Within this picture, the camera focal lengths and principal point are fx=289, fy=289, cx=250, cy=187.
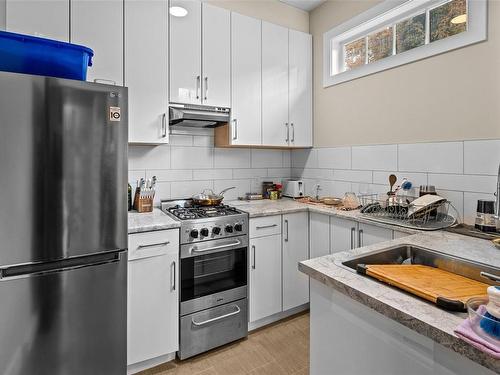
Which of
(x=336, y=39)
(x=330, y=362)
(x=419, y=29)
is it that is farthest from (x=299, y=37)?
(x=330, y=362)

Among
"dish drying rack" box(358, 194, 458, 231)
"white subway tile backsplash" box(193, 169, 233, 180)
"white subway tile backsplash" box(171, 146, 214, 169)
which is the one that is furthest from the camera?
"white subway tile backsplash" box(193, 169, 233, 180)

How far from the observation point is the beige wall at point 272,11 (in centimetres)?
266

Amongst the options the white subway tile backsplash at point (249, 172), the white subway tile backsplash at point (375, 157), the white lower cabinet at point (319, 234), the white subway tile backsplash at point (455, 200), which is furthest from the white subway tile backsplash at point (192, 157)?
the white subway tile backsplash at point (455, 200)

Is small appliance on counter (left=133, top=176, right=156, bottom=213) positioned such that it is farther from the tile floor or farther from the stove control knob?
the tile floor

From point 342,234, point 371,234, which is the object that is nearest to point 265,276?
point 342,234

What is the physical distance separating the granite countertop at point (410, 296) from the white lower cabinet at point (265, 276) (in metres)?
1.11

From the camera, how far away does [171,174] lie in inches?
101

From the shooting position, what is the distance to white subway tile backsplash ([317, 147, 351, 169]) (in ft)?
8.85

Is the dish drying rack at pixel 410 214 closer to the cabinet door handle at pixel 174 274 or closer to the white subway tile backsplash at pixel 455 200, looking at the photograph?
the white subway tile backsplash at pixel 455 200

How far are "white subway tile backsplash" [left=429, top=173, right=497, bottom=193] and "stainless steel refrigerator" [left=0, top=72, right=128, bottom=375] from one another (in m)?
2.05

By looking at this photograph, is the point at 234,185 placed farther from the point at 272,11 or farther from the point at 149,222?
the point at 272,11

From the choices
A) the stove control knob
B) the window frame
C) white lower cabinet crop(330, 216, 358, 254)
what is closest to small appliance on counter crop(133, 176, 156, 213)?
the stove control knob

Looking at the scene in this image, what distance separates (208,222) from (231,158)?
1037 mm

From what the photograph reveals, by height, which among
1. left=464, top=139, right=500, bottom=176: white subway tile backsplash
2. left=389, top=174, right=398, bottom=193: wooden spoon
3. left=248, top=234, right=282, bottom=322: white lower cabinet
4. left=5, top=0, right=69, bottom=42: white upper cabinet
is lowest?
left=248, top=234, right=282, bottom=322: white lower cabinet
